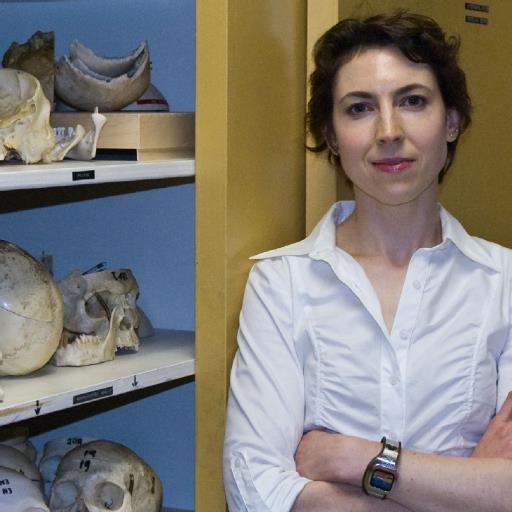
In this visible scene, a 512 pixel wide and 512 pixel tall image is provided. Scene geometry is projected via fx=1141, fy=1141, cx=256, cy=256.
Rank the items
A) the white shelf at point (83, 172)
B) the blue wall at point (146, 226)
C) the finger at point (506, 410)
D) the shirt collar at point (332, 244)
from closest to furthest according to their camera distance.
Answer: the white shelf at point (83, 172), the finger at point (506, 410), the shirt collar at point (332, 244), the blue wall at point (146, 226)

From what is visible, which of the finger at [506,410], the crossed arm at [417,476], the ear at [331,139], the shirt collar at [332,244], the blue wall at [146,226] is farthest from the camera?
the blue wall at [146,226]

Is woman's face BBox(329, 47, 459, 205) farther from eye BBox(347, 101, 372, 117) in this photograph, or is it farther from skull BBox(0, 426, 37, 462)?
skull BBox(0, 426, 37, 462)

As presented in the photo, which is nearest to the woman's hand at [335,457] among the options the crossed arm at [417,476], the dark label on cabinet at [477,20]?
the crossed arm at [417,476]

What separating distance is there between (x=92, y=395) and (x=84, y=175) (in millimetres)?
374

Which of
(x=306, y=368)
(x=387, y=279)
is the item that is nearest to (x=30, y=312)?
(x=306, y=368)

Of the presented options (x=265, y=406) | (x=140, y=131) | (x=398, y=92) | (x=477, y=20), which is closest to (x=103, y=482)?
(x=265, y=406)

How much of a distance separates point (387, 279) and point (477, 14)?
0.80 metres

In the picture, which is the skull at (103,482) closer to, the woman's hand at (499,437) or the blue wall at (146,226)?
the blue wall at (146,226)

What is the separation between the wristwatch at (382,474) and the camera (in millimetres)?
1867

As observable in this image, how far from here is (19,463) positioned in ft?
6.95

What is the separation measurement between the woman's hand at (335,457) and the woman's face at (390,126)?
427 millimetres

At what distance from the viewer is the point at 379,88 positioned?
6.60ft

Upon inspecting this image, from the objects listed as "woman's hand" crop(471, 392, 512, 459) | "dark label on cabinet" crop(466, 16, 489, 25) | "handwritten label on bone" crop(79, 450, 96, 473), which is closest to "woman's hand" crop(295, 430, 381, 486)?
"woman's hand" crop(471, 392, 512, 459)

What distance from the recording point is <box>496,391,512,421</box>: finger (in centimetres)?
196
